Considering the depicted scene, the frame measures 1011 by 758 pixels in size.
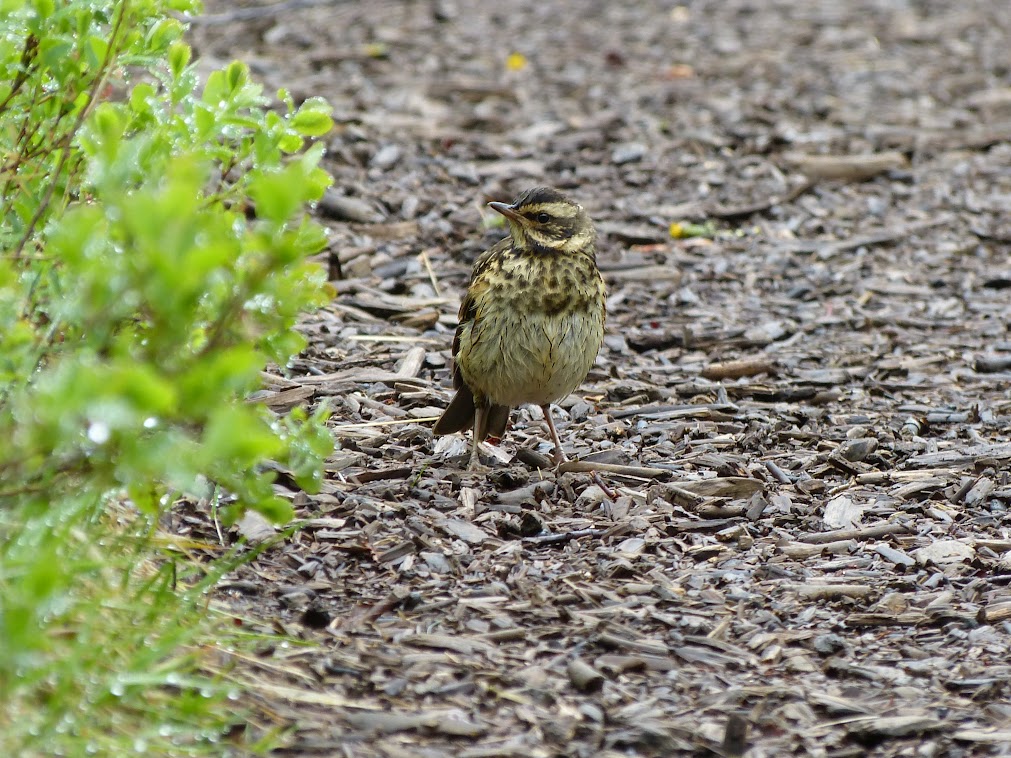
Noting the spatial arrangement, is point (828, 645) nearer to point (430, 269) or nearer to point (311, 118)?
point (311, 118)

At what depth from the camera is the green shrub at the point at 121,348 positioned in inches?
105

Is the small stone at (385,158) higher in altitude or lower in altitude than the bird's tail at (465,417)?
lower

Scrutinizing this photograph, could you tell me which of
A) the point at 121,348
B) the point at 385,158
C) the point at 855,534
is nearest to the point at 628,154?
the point at 385,158

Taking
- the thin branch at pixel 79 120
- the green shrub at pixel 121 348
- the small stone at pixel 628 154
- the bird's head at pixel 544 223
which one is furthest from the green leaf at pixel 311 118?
the small stone at pixel 628 154

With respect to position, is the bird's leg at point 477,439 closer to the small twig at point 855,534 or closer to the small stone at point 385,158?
the small twig at point 855,534

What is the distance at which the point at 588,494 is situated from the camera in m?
5.32

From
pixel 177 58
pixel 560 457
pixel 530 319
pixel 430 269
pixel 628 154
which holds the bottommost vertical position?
pixel 628 154

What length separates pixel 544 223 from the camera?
19.2ft

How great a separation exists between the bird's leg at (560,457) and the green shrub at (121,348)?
1786 millimetres

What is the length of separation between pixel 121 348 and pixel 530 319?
308 cm

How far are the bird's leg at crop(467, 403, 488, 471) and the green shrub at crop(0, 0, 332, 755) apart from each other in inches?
63.8

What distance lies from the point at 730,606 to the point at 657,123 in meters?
6.55

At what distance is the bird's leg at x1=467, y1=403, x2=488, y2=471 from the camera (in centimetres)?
566

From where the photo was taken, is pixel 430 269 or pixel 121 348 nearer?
pixel 121 348
